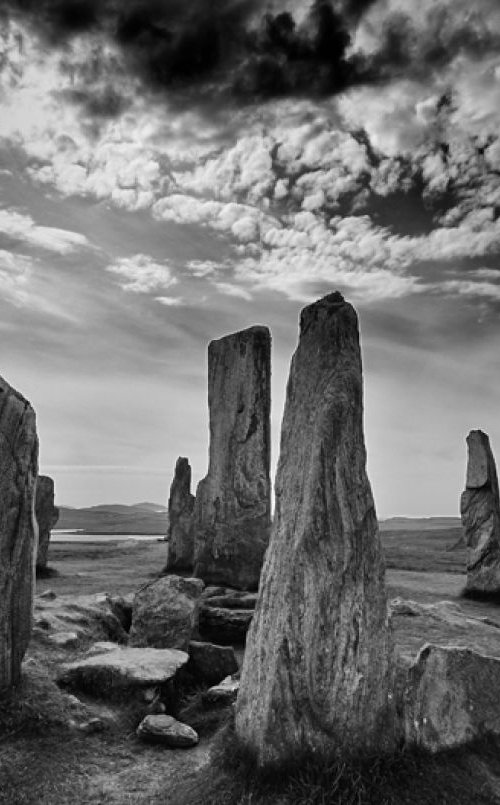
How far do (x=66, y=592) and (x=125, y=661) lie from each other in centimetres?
912

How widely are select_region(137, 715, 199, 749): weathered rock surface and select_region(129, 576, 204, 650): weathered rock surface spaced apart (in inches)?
112

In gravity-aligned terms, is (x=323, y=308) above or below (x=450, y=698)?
above

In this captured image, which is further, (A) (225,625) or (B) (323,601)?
(A) (225,625)

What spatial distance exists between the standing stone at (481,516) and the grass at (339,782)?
13.6m

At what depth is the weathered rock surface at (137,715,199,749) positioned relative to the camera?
27.4 feet

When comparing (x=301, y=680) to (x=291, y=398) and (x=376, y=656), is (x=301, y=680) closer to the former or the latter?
(x=376, y=656)

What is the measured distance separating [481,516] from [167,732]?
15.3 metres

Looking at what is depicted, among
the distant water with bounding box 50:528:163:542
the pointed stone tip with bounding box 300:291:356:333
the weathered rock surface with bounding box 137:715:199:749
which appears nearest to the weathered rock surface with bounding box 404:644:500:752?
the weathered rock surface with bounding box 137:715:199:749

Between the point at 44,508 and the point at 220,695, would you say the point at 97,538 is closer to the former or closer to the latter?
the point at 44,508

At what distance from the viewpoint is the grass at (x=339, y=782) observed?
6047 millimetres

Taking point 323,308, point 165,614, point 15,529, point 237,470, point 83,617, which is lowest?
point 83,617

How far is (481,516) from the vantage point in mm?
20734

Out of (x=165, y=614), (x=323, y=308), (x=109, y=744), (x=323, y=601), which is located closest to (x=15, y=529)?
(x=109, y=744)

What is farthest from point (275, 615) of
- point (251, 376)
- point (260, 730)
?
point (251, 376)
